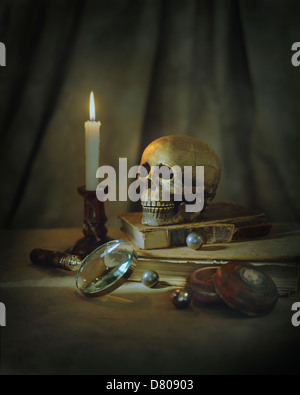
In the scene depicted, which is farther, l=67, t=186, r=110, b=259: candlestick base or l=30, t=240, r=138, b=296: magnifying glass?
l=67, t=186, r=110, b=259: candlestick base

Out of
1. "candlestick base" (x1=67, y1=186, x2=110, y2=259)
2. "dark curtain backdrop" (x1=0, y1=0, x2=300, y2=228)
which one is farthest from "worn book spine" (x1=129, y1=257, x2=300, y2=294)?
"dark curtain backdrop" (x1=0, y1=0, x2=300, y2=228)

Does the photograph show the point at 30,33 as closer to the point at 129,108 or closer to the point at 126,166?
the point at 129,108

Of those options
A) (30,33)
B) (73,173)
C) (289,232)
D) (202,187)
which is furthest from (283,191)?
(30,33)

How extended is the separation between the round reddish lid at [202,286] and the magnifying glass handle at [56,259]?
377mm

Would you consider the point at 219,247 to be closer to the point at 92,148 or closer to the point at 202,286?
the point at 202,286

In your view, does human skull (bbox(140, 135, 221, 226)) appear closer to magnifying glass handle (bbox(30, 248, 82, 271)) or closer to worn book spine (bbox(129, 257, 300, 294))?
worn book spine (bbox(129, 257, 300, 294))

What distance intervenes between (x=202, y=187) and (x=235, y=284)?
0.45m

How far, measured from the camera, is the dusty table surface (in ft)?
3.50

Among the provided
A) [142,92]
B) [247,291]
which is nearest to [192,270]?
[247,291]

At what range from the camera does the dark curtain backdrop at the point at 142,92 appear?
200 cm

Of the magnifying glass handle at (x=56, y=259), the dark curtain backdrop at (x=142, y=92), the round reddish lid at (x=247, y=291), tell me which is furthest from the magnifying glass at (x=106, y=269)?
the dark curtain backdrop at (x=142, y=92)

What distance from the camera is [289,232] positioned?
1733mm

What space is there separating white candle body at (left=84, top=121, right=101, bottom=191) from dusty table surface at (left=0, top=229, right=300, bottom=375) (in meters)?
0.38

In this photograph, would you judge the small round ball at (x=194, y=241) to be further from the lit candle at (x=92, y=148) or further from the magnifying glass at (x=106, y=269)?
the lit candle at (x=92, y=148)
